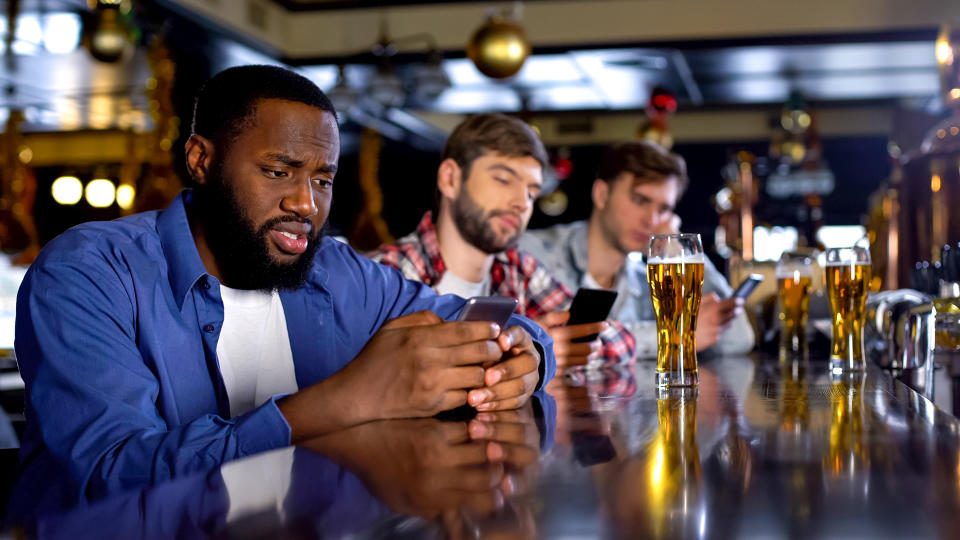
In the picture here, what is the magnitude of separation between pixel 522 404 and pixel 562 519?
0.67 metres

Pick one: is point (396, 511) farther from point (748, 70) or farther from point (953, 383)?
point (748, 70)

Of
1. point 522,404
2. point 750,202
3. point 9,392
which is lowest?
point 9,392

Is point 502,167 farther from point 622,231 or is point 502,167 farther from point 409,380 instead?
point 409,380

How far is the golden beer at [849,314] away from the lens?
1606 millimetres

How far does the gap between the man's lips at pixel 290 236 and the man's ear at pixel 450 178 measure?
1.16 m

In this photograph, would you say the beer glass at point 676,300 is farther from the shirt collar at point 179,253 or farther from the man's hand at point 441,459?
the shirt collar at point 179,253

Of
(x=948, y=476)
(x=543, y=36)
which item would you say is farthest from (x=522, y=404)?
(x=543, y=36)

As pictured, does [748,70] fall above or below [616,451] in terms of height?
above

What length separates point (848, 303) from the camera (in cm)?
162

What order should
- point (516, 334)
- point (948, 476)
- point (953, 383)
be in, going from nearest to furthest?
point (948, 476), point (516, 334), point (953, 383)

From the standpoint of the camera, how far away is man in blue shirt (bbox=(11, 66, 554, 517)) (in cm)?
104

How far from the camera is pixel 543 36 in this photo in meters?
6.40

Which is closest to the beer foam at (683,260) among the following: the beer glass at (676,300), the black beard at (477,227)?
the beer glass at (676,300)

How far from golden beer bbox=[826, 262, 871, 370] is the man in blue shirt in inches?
20.2
